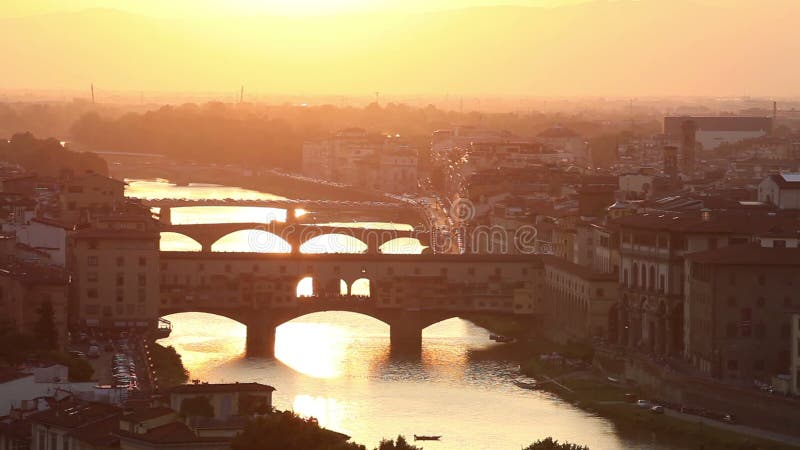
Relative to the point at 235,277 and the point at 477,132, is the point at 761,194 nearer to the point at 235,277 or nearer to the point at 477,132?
the point at 235,277

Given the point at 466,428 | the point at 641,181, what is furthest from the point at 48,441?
the point at 641,181

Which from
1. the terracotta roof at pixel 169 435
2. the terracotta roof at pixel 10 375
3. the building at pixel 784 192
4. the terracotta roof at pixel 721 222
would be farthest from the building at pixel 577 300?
the terracotta roof at pixel 169 435

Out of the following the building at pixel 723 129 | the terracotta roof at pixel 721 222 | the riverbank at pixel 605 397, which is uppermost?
the building at pixel 723 129

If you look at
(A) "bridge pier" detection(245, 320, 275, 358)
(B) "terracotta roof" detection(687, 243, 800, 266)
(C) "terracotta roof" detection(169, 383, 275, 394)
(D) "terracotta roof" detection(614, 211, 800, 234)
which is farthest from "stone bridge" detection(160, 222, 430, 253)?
(C) "terracotta roof" detection(169, 383, 275, 394)

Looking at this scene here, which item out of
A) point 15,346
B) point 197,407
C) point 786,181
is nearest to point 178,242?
point 786,181

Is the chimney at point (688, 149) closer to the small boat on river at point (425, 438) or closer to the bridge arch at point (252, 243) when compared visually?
the bridge arch at point (252, 243)

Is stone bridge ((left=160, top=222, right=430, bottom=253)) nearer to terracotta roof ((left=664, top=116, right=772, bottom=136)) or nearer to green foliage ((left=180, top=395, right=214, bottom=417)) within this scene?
green foliage ((left=180, top=395, right=214, bottom=417))

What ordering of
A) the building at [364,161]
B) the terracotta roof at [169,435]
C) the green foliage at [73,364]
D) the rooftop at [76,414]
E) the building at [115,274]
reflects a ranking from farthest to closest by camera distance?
the building at [364,161], the building at [115,274], the green foliage at [73,364], the rooftop at [76,414], the terracotta roof at [169,435]
